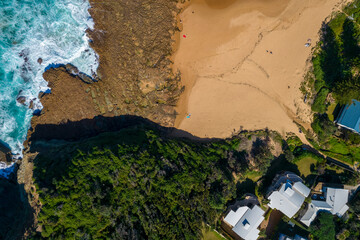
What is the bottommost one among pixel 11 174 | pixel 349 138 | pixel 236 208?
pixel 236 208

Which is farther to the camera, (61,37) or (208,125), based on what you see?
(208,125)

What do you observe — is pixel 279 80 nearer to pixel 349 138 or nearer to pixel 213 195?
pixel 349 138

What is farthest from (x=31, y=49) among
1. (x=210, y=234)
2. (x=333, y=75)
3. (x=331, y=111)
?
(x=331, y=111)

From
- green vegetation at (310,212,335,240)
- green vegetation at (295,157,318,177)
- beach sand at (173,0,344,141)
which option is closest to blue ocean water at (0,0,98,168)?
beach sand at (173,0,344,141)

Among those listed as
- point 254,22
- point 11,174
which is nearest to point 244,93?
point 254,22

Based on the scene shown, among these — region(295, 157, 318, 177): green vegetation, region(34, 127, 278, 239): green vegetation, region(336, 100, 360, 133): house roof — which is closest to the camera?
region(34, 127, 278, 239): green vegetation

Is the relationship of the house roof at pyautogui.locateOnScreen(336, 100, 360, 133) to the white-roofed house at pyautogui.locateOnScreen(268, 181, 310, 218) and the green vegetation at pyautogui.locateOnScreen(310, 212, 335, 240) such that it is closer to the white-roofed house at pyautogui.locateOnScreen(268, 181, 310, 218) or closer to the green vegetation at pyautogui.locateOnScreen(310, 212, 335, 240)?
the white-roofed house at pyautogui.locateOnScreen(268, 181, 310, 218)
